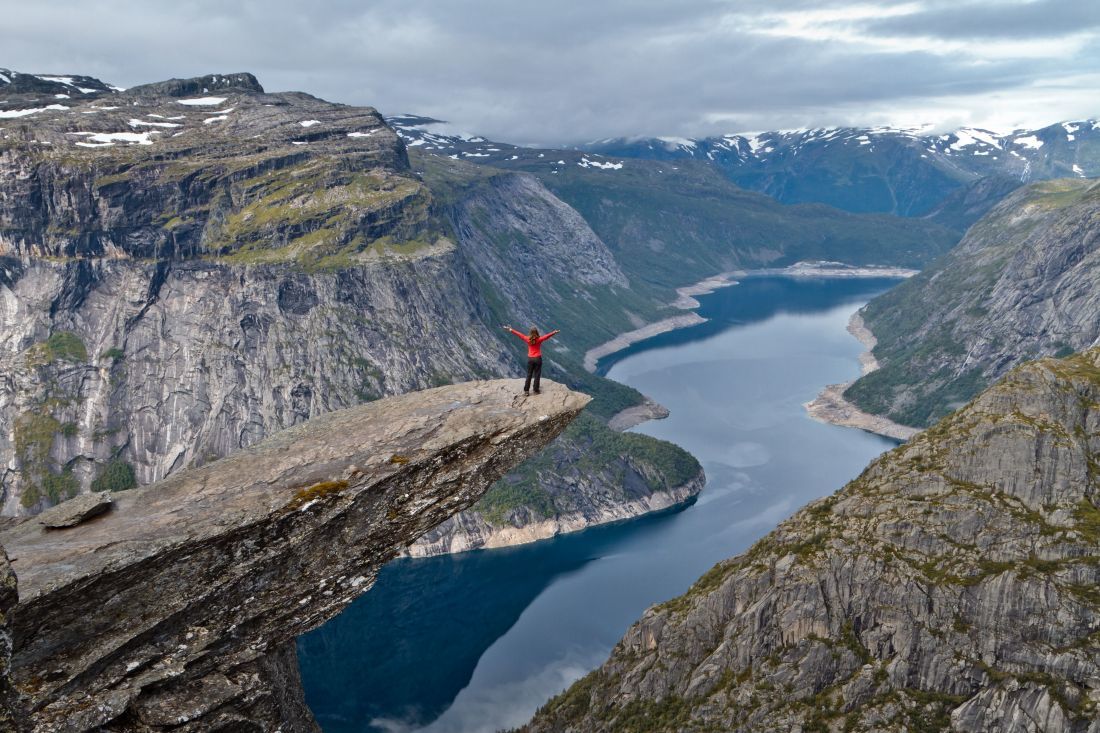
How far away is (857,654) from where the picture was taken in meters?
89.1

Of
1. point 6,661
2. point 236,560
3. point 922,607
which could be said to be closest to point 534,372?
point 236,560

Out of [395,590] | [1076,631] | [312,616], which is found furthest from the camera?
[395,590]

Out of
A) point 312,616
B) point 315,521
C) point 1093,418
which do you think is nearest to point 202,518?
point 315,521

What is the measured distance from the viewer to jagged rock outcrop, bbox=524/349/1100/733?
8225 cm

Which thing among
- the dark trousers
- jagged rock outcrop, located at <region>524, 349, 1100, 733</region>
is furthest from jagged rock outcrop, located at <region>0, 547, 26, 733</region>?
jagged rock outcrop, located at <region>524, 349, 1100, 733</region>

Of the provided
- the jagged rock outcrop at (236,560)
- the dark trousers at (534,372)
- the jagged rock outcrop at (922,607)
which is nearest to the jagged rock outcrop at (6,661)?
the jagged rock outcrop at (236,560)

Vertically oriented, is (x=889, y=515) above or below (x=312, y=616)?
below

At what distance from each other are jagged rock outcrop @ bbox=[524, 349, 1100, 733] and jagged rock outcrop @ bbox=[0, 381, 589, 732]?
67532 millimetres

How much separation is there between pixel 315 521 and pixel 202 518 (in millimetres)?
3711

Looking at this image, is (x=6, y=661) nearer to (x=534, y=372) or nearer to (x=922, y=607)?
(x=534, y=372)

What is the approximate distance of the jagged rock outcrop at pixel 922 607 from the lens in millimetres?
82250

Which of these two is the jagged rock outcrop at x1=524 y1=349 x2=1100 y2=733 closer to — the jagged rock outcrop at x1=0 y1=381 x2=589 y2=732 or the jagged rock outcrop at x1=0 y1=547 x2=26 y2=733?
the jagged rock outcrop at x1=0 y1=381 x2=589 y2=732

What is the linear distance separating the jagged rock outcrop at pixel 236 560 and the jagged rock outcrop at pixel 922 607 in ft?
222

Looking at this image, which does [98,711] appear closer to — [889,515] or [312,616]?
[312,616]
